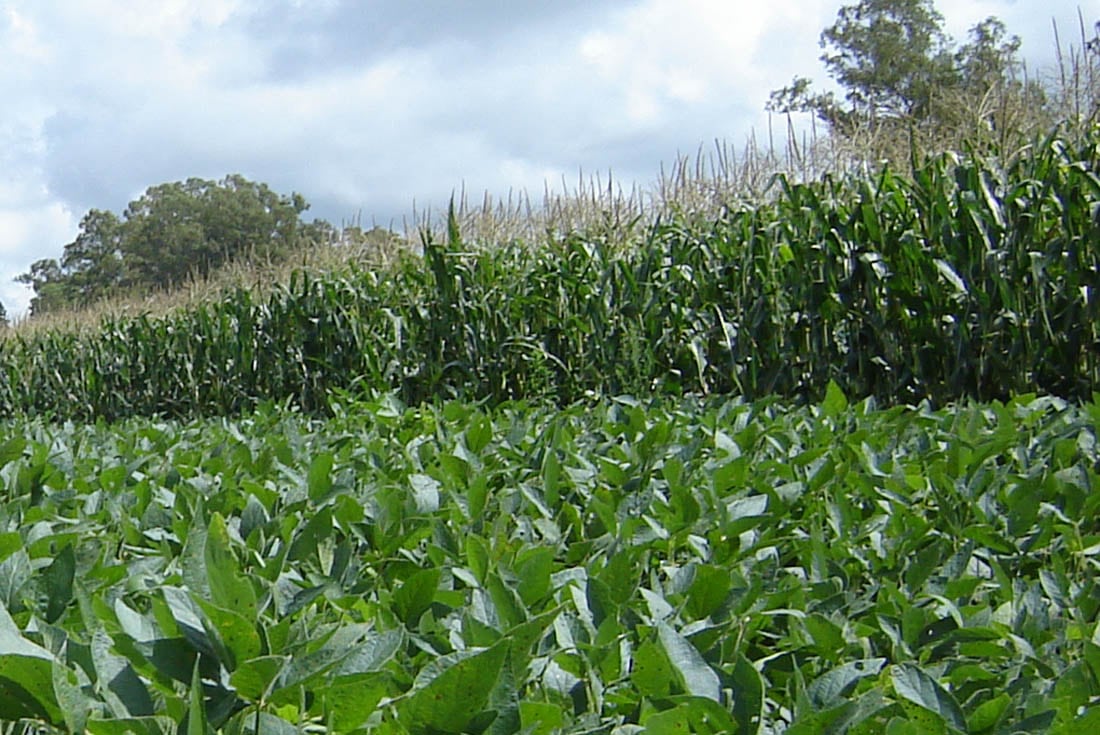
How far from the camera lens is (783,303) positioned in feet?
20.2

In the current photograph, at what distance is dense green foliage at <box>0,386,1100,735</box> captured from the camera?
711 millimetres

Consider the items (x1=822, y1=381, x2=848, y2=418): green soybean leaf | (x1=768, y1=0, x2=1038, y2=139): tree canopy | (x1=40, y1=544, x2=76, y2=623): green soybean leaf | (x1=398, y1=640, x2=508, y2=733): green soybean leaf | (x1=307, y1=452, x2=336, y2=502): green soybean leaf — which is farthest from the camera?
(x1=768, y1=0, x2=1038, y2=139): tree canopy

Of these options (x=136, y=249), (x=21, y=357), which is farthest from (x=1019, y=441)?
(x=136, y=249)

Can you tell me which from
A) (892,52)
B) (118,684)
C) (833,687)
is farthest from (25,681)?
(892,52)

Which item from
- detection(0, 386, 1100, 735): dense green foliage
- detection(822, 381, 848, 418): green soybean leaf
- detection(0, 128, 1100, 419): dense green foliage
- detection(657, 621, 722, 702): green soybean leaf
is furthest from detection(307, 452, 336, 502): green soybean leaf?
detection(0, 128, 1100, 419): dense green foliage

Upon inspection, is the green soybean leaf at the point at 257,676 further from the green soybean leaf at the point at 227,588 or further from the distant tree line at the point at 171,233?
the distant tree line at the point at 171,233

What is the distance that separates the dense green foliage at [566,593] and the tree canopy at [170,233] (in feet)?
Result: 153

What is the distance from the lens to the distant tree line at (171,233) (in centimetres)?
4672

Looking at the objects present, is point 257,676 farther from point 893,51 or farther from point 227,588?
point 893,51

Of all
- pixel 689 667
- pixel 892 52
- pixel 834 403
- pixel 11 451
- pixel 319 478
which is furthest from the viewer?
pixel 892 52

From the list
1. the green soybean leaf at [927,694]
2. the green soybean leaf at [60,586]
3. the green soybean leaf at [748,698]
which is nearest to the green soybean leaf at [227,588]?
the green soybean leaf at [60,586]

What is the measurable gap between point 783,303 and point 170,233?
46069mm

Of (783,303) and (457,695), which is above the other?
(457,695)

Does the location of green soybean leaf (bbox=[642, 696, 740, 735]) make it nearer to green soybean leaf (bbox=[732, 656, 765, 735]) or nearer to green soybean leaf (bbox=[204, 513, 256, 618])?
green soybean leaf (bbox=[732, 656, 765, 735])
